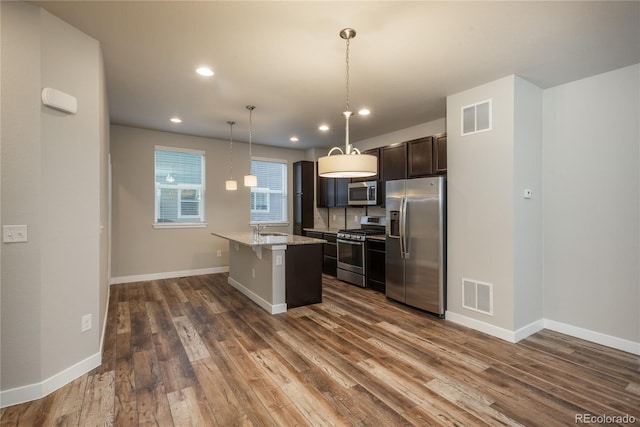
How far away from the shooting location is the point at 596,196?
3055mm

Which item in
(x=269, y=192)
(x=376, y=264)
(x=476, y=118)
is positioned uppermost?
(x=476, y=118)

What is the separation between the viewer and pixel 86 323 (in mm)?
2457

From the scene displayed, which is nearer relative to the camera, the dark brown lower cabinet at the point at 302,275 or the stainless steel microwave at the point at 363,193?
the dark brown lower cabinet at the point at 302,275

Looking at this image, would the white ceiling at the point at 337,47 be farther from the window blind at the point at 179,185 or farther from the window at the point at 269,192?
the window at the point at 269,192

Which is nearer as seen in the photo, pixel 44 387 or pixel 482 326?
pixel 44 387

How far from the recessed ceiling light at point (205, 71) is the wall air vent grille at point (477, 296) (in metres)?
3.48

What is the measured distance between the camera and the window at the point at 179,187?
5.58m

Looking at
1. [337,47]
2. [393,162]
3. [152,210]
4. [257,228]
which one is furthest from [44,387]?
[393,162]

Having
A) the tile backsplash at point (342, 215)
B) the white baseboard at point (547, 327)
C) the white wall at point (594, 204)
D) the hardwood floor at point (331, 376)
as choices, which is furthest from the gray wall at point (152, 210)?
the white wall at point (594, 204)

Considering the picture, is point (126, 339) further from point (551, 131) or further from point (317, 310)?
point (551, 131)

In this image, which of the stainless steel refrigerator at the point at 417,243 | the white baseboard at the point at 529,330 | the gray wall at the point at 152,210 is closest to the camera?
the white baseboard at the point at 529,330

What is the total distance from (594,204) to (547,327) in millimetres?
1401

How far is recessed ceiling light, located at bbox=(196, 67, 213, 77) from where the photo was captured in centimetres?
300

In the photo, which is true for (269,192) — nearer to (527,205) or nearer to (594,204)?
(527,205)
